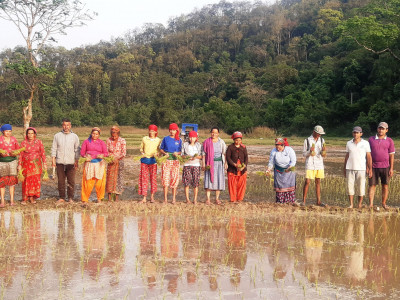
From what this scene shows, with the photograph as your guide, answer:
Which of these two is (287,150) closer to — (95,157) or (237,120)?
(95,157)

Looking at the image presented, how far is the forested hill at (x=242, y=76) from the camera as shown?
1534 inches

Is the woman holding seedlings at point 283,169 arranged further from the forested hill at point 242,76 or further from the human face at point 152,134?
the forested hill at point 242,76

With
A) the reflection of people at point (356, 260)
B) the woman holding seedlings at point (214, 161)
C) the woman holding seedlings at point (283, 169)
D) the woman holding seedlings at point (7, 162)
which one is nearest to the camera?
the reflection of people at point (356, 260)

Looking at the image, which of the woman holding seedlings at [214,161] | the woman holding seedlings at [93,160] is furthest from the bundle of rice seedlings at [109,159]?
the woman holding seedlings at [214,161]

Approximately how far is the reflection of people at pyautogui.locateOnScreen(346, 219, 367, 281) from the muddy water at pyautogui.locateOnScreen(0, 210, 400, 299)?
12 millimetres

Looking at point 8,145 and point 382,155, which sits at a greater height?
point 8,145

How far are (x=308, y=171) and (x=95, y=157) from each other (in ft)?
13.9

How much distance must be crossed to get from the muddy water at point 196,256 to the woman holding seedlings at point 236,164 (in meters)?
1.21

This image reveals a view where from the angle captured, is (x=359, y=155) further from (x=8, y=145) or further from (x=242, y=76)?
(x=242, y=76)

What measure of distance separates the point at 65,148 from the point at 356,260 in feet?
19.2

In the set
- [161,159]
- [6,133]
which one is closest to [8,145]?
[6,133]

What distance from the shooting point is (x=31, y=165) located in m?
9.11

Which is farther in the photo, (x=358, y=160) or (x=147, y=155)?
(x=147, y=155)

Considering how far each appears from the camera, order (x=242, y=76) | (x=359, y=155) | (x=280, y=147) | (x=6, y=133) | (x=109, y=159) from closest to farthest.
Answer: (x=6, y=133)
(x=359, y=155)
(x=109, y=159)
(x=280, y=147)
(x=242, y=76)
